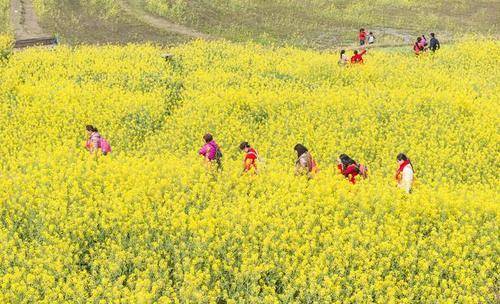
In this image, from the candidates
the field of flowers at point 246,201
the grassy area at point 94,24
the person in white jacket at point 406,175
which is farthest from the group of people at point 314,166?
the grassy area at point 94,24

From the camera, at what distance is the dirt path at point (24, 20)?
3862 cm

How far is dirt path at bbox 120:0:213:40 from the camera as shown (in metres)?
42.5

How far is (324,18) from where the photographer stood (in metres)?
48.6

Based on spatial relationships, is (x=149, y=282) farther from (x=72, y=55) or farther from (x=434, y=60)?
(x=434, y=60)

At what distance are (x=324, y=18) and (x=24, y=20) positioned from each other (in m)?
A: 25.6

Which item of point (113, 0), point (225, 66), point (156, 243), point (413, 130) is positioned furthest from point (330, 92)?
point (113, 0)

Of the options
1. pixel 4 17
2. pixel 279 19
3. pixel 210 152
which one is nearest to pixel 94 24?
pixel 4 17

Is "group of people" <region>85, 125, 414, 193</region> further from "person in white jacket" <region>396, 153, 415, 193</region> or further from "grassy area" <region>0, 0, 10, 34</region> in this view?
"grassy area" <region>0, 0, 10, 34</region>

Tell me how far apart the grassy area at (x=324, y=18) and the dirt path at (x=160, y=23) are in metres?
1.02

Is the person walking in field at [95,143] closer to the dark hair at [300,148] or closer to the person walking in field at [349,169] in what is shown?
the dark hair at [300,148]

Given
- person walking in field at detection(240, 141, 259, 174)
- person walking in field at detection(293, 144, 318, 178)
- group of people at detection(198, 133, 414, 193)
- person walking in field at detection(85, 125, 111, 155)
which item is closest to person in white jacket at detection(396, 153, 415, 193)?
group of people at detection(198, 133, 414, 193)

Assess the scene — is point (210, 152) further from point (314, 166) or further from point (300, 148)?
point (314, 166)

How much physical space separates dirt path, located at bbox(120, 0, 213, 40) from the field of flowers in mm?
21345

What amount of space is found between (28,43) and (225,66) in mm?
15627
